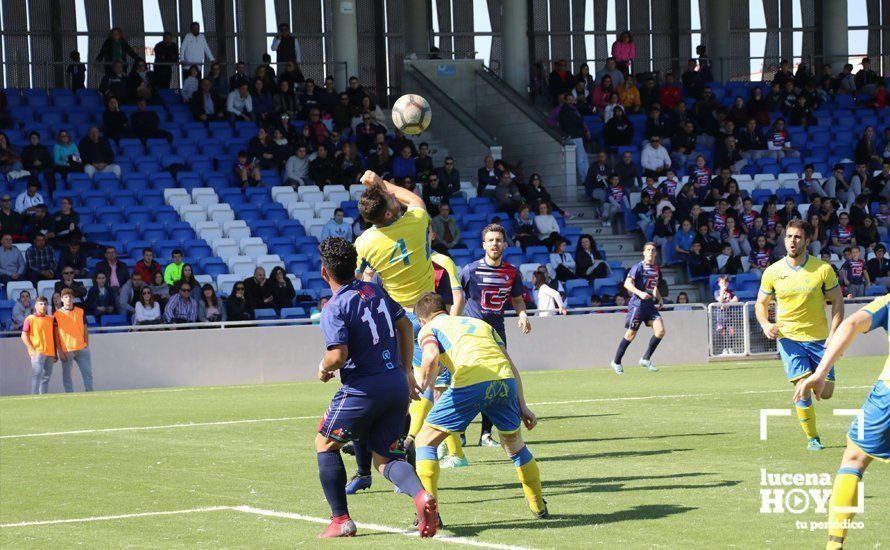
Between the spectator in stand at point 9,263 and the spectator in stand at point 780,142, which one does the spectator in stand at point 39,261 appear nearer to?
the spectator in stand at point 9,263

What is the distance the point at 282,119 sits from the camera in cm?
3033

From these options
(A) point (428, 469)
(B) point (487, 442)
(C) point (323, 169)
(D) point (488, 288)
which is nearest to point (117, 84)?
(C) point (323, 169)

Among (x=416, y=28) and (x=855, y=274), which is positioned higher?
(x=416, y=28)

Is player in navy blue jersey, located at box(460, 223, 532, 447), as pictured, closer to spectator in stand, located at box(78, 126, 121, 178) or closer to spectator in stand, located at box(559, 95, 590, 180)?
spectator in stand, located at box(78, 126, 121, 178)

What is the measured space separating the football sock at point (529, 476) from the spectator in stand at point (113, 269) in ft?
54.8

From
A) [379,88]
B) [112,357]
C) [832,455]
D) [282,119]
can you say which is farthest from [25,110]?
[832,455]

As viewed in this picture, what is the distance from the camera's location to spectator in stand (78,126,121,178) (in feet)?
92.9

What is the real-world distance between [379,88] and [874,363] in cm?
1936

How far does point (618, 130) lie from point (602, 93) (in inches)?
76.9

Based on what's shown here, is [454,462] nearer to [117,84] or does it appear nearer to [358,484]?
[358,484]

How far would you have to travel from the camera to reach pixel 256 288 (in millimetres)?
25172

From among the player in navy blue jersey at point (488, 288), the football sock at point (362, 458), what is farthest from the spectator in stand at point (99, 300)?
the football sock at point (362, 458)

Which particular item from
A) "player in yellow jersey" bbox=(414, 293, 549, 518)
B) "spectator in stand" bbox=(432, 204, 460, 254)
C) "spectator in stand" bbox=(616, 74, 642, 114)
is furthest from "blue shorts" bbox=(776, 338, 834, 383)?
"spectator in stand" bbox=(616, 74, 642, 114)

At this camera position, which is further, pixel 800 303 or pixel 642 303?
pixel 642 303
